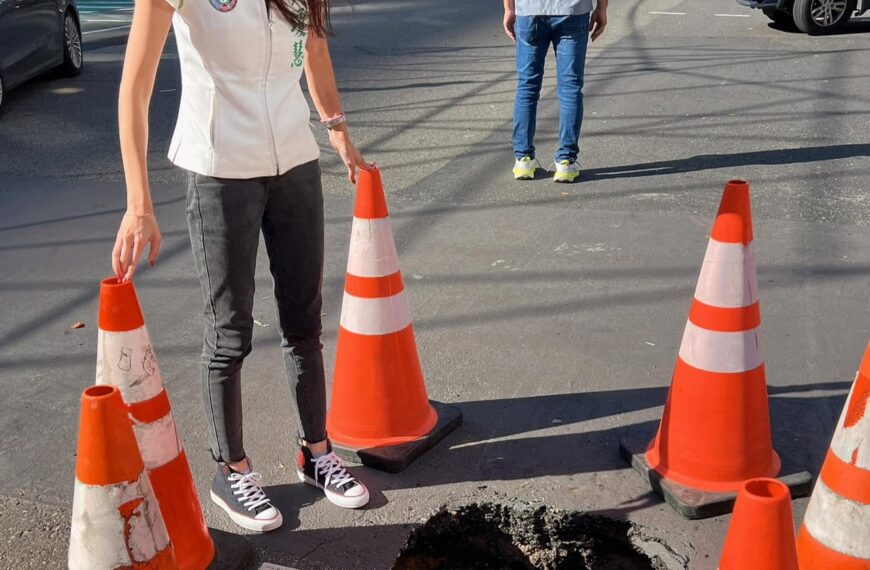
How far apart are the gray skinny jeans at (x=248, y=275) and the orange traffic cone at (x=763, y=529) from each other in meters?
1.46

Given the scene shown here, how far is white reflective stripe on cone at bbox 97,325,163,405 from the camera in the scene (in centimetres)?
271

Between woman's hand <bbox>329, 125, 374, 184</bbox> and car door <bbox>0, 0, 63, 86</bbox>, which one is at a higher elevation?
woman's hand <bbox>329, 125, 374, 184</bbox>

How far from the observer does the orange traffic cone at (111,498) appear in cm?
235

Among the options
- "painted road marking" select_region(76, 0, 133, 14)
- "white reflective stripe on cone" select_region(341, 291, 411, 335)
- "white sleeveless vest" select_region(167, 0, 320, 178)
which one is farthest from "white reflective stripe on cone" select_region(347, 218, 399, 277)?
"painted road marking" select_region(76, 0, 133, 14)

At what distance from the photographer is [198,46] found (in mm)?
2666

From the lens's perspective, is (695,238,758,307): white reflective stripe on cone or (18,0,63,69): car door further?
(18,0,63,69): car door

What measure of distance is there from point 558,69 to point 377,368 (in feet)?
12.0

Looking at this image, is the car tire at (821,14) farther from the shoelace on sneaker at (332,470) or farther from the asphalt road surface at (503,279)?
the shoelace on sneaker at (332,470)

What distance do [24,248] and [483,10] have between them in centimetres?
1182

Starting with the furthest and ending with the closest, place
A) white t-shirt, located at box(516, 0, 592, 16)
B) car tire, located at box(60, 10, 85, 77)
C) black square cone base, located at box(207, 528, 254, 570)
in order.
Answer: car tire, located at box(60, 10, 85, 77) < white t-shirt, located at box(516, 0, 592, 16) < black square cone base, located at box(207, 528, 254, 570)

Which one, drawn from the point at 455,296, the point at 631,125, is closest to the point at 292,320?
the point at 455,296

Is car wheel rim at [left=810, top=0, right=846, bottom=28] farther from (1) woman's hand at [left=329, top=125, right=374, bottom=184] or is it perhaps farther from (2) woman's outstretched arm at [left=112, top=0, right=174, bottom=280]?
(2) woman's outstretched arm at [left=112, top=0, right=174, bottom=280]

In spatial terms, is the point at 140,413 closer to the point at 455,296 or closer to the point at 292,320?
the point at 292,320

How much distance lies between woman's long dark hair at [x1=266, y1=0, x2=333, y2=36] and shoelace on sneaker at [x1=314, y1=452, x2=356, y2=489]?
140 centimetres
